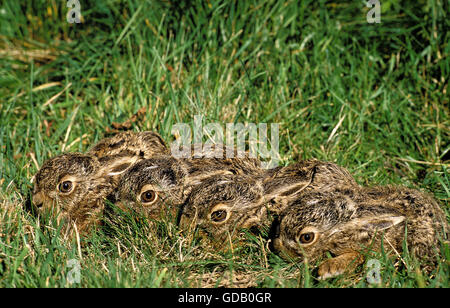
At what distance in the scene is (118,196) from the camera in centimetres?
482

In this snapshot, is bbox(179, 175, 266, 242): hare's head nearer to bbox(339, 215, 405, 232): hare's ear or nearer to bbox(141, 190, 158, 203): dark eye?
bbox(141, 190, 158, 203): dark eye

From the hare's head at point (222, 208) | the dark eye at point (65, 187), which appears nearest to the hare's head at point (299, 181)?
the hare's head at point (222, 208)

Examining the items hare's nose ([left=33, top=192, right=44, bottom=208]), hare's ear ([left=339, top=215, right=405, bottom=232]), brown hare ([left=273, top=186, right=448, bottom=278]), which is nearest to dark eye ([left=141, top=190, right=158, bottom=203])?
hare's nose ([left=33, top=192, right=44, bottom=208])

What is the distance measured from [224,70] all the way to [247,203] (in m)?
2.34

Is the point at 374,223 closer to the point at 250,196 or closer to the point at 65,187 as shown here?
the point at 250,196

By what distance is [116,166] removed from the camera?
5.14m

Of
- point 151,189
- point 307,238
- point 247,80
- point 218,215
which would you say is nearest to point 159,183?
point 151,189

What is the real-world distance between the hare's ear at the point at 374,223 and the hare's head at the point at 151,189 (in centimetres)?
144

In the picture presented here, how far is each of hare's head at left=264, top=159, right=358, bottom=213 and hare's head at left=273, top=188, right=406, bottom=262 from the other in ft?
0.99

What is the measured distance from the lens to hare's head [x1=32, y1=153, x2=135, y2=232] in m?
4.96

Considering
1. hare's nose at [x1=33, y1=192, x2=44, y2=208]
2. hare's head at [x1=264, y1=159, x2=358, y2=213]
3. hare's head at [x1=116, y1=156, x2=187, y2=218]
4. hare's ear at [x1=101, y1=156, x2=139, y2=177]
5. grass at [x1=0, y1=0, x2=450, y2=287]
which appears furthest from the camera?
grass at [x1=0, y1=0, x2=450, y2=287]

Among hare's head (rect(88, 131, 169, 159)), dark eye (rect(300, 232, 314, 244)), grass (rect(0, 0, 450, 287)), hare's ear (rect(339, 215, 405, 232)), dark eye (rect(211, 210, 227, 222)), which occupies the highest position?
grass (rect(0, 0, 450, 287))

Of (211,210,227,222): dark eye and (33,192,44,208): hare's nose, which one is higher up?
(33,192,44,208): hare's nose

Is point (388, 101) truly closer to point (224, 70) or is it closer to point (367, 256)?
point (224, 70)
